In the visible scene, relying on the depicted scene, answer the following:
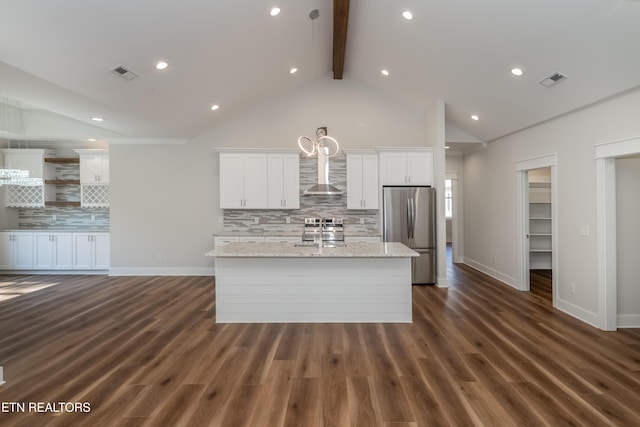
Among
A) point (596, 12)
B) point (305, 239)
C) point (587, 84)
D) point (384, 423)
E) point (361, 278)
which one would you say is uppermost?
point (596, 12)

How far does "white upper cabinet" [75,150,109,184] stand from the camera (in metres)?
6.23

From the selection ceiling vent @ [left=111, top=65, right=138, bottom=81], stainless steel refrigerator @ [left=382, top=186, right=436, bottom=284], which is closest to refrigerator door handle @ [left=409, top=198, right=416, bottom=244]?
stainless steel refrigerator @ [left=382, top=186, right=436, bottom=284]

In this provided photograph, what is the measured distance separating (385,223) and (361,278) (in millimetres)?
1907

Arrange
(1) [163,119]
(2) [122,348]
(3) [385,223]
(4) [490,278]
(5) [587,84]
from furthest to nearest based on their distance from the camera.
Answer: (4) [490,278] < (3) [385,223] < (1) [163,119] < (5) [587,84] < (2) [122,348]

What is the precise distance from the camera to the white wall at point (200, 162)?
19.9 feet

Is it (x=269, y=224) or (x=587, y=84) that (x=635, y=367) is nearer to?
(x=587, y=84)

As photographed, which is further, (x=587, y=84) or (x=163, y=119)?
(x=163, y=119)

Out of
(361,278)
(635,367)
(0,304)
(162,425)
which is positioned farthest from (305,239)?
(0,304)

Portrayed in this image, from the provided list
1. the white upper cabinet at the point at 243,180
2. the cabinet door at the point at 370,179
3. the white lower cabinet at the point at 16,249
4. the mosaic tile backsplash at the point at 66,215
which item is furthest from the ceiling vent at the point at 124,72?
the white lower cabinet at the point at 16,249

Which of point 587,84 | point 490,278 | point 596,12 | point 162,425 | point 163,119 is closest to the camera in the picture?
point 162,425

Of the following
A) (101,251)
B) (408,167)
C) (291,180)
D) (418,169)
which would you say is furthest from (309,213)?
(101,251)

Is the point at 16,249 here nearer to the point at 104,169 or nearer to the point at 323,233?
the point at 104,169

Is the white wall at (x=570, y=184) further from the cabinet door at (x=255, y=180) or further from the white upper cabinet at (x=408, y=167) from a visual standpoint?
the cabinet door at (x=255, y=180)

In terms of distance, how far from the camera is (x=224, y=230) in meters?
6.12
